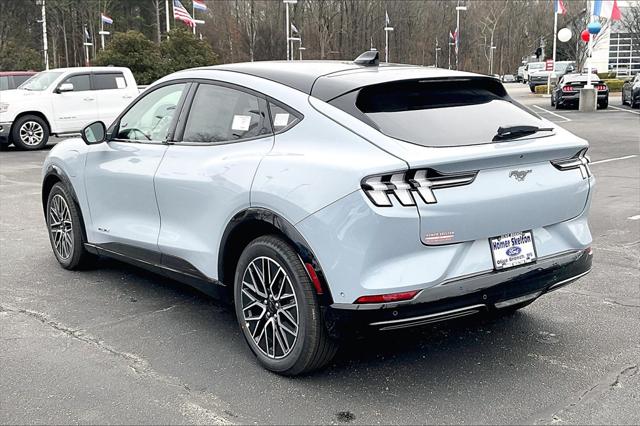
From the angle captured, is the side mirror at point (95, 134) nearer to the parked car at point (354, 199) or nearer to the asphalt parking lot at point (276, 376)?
the parked car at point (354, 199)

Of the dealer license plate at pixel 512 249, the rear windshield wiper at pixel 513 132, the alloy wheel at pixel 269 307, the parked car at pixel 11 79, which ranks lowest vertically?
the alloy wheel at pixel 269 307

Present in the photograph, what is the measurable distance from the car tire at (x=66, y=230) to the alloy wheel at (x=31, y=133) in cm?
1124

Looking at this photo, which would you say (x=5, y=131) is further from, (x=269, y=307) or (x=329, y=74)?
(x=269, y=307)

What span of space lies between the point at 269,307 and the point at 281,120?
1.05 m

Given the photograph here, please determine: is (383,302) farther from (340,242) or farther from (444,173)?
(444,173)

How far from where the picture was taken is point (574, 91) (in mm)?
28891

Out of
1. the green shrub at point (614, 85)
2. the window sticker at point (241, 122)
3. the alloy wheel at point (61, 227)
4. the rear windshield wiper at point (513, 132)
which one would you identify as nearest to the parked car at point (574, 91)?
the green shrub at point (614, 85)

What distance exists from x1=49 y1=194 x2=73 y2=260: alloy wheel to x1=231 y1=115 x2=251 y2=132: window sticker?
2.34 metres

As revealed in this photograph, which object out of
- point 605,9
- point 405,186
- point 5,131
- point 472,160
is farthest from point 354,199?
point 605,9

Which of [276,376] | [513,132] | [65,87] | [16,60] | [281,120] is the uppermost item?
[16,60]

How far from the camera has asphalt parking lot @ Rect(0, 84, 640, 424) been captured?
3.42m

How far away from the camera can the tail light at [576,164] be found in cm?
386

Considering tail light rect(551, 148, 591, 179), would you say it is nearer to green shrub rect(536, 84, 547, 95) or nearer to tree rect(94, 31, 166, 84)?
tree rect(94, 31, 166, 84)

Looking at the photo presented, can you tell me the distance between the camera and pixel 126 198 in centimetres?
501
